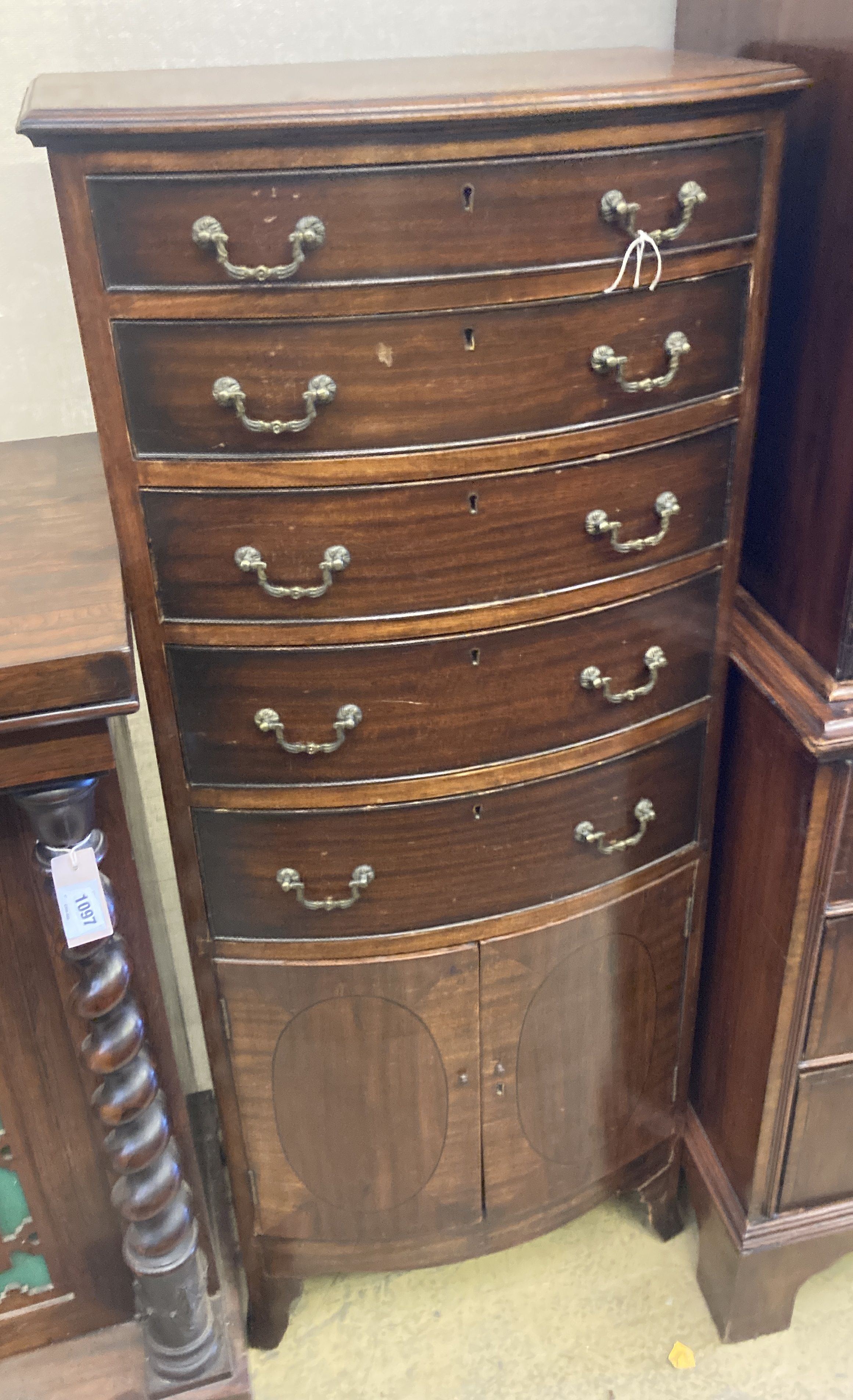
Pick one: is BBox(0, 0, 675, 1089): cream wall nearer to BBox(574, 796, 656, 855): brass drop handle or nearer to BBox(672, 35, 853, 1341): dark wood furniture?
BBox(672, 35, 853, 1341): dark wood furniture

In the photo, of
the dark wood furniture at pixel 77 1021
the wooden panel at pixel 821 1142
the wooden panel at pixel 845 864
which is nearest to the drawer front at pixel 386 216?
the dark wood furniture at pixel 77 1021

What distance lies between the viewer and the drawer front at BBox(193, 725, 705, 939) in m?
1.10

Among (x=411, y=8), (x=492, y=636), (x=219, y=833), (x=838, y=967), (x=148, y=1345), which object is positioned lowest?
(x=148, y=1345)

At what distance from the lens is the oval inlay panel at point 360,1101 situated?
48.0 inches

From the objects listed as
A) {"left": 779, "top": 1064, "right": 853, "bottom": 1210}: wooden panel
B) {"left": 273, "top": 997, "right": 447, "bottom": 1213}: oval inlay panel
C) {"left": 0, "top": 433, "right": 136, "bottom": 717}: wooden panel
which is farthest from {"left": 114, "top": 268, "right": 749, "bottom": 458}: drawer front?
{"left": 779, "top": 1064, "right": 853, "bottom": 1210}: wooden panel

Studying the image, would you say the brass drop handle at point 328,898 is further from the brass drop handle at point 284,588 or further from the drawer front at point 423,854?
the brass drop handle at point 284,588

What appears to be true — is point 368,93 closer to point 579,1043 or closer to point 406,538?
point 406,538

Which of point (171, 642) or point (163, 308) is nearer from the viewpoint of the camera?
point (163, 308)

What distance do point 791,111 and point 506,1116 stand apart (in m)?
1.13

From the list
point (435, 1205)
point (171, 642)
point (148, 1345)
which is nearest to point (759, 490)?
point (171, 642)

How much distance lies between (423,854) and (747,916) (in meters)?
0.44

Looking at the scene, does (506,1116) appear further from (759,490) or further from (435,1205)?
(759,490)

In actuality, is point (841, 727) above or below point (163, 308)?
below

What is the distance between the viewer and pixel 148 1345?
4.09ft
